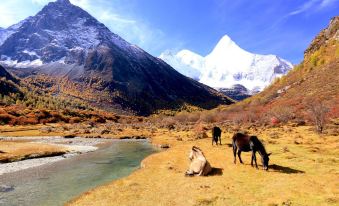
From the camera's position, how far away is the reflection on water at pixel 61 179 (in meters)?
30.3

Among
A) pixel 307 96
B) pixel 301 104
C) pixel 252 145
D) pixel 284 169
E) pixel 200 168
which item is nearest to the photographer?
pixel 284 169

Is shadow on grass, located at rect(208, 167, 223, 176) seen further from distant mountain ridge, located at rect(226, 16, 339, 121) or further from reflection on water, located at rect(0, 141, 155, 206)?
distant mountain ridge, located at rect(226, 16, 339, 121)

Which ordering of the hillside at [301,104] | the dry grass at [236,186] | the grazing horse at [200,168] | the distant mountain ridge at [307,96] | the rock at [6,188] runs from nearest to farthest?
the dry grass at [236,186], the grazing horse at [200,168], the rock at [6,188], the hillside at [301,104], the distant mountain ridge at [307,96]

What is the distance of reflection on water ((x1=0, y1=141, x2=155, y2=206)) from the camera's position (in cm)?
3031

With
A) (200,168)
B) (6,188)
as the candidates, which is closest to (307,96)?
(200,168)

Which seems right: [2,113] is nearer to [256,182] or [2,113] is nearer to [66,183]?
[66,183]

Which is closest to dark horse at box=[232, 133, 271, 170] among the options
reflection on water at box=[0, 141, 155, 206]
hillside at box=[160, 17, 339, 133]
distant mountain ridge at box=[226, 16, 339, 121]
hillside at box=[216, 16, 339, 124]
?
reflection on water at box=[0, 141, 155, 206]

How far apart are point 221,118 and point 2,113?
371 feet

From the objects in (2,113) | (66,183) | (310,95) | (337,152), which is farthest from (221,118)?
(66,183)

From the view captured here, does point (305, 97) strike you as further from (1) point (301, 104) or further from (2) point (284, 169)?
(2) point (284, 169)

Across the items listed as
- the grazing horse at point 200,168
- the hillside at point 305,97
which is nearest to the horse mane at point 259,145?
the grazing horse at point 200,168

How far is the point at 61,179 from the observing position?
39062 millimetres

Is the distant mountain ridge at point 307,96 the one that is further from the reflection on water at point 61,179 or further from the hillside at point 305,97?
the reflection on water at point 61,179

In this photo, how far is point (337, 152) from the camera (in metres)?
42.3
